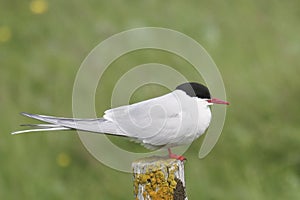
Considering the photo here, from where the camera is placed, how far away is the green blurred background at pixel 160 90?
5641 millimetres

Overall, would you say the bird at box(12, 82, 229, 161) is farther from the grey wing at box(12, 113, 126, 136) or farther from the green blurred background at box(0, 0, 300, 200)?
the green blurred background at box(0, 0, 300, 200)

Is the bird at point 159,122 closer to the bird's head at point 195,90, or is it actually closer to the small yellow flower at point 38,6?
the bird's head at point 195,90

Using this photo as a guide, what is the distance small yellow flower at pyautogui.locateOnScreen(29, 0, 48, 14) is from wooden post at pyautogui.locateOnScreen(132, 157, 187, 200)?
484 centimetres

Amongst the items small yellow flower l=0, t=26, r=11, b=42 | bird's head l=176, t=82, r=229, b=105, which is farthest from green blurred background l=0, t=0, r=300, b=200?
bird's head l=176, t=82, r=229, b=105

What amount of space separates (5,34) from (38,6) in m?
0.53

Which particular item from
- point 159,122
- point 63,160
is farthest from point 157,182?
point 63,160

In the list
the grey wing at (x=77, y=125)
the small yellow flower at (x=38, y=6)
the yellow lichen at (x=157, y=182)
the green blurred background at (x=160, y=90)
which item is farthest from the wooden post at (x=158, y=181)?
the small yellow flower at (x=38, y=6)

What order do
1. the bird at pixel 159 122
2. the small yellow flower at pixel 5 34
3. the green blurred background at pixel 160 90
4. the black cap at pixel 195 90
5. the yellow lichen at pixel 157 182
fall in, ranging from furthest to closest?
the small yellow flower at pixel 5 34, the green blurred background at pixel 160 90, the black cap at pixel 195 90, the bird at pixel 159 122, the yellow lichen at pixel 157 182

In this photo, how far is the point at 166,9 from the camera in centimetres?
797

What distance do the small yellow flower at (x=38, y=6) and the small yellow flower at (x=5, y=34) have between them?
15.1 inches

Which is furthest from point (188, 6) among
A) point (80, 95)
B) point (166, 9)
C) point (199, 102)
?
point (199, 102)

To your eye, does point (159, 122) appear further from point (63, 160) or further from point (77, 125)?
point (63, 160)

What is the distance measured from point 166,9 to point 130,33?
3.06 feet

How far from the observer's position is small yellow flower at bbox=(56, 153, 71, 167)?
236 inches
